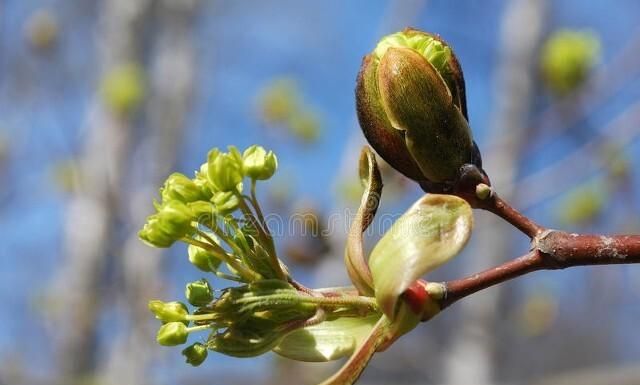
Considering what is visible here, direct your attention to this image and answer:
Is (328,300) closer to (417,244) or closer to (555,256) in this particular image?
(417,244)

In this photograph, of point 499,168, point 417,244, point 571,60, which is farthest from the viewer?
point 499,168

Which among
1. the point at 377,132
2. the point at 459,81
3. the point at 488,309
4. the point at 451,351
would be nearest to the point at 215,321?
the point at 377,132

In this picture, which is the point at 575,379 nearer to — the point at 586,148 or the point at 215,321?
the point at 586,148

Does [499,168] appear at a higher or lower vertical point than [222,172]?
higher

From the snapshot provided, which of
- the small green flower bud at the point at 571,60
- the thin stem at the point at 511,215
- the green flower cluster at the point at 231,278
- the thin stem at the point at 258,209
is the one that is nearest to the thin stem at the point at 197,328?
the green flower cluster at the point at 231,278

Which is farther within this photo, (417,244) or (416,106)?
(416,106)

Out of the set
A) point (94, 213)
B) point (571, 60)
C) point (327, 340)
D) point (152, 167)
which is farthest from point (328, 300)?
point (152, 167)
